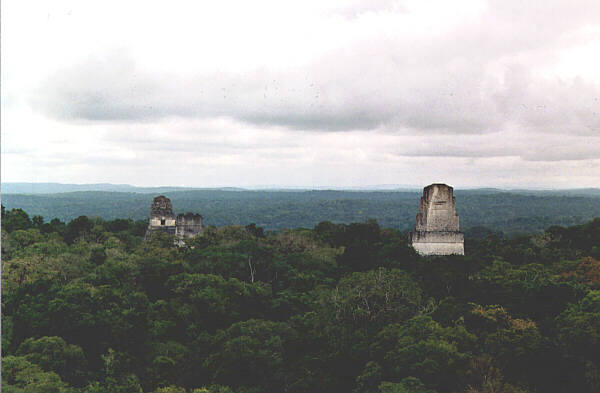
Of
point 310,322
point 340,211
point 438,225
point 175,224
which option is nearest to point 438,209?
point 438,225

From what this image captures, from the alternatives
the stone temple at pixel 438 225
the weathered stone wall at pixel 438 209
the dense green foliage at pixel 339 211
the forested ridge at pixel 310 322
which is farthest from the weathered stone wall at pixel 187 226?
the dense green foliage at pixel 339 211

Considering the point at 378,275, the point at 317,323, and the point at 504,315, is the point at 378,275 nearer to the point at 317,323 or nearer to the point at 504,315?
the point at 317,323

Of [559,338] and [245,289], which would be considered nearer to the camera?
[559,338]

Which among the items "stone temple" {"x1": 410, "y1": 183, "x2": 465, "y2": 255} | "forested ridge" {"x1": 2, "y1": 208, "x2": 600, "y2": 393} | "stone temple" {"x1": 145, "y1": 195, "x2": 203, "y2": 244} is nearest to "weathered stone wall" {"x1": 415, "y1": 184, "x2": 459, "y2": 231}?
"stone temple" {"x1": 410, "y1": 183, "x2": 465, "y2": 255}

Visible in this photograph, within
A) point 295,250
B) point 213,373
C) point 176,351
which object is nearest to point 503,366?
point 213,373

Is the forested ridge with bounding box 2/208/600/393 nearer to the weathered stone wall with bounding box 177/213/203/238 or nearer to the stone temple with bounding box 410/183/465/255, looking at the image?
the stone temple with bounding box 410/183/465/255

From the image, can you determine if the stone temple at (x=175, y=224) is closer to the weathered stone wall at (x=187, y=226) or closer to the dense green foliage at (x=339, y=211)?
the weathered stone wall at (x=187, y=226)

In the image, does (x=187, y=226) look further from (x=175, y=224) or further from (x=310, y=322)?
(x=310, y=322)
